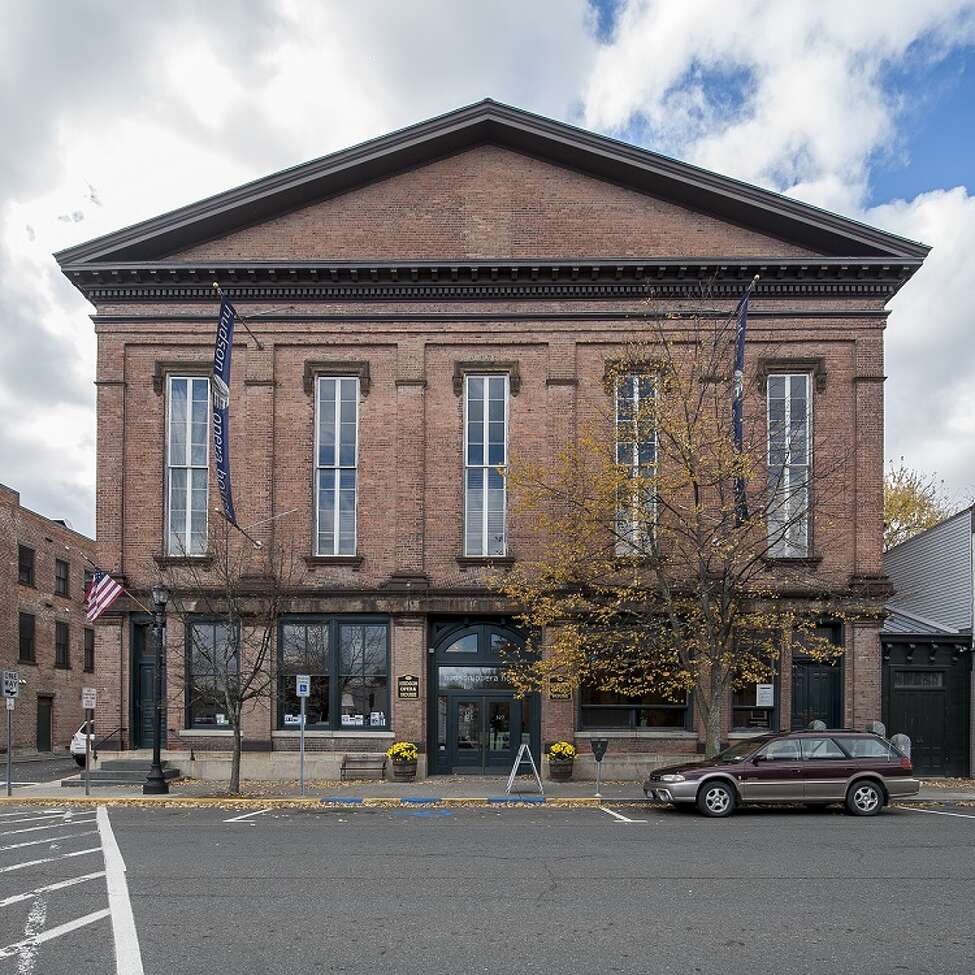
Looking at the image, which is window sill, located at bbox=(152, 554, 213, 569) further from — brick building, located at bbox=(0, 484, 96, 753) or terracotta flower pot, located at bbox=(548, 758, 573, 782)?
brick building, located at bbox=(0, 484, 96, 753)

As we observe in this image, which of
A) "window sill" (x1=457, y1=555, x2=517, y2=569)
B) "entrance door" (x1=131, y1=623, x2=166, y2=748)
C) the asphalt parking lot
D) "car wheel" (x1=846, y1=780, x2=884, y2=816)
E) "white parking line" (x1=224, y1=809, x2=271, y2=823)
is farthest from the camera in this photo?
"entrance door" (x1=131, y1=623, x2=166, y2=748)

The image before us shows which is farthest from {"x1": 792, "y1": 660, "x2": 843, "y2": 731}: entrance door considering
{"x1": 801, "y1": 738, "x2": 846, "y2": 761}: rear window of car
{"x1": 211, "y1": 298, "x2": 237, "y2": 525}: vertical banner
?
{"x1": 211, "y1": 298, "x2": 237, "y2": 525}: vertical banner

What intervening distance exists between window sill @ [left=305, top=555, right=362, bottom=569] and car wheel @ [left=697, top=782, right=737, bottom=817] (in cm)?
1043

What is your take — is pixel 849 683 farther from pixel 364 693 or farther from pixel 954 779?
pixel 364 693

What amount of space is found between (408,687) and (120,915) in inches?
557

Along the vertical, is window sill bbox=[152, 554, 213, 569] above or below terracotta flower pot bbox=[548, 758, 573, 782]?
above

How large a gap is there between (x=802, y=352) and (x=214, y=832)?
17570 mm

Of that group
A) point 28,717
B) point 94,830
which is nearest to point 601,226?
point 94,830

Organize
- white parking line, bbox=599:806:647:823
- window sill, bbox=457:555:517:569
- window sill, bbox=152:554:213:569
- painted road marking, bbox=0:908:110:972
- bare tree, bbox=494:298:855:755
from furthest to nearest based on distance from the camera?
1. window sill, bbox=152:554:213:569
2. window sill, bbox=457:555:517:569
3. bare tree, bbox=494:298:855:755
4. white parking line, bbox=599:806:647:823
5. painted road marking, bbox=0:908:110:972

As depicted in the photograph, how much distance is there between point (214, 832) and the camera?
48.6ft

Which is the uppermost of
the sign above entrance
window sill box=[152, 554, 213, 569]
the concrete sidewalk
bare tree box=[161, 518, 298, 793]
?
window sill box=[152, 554, 213, 569]

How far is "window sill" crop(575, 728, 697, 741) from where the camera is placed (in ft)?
75.6

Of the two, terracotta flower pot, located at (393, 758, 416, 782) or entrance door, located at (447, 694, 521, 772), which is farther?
entrance door, located at (447, 694, 521, 772)

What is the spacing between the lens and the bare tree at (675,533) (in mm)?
19953
